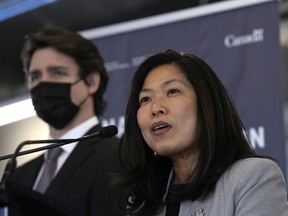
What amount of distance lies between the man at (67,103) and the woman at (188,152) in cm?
39

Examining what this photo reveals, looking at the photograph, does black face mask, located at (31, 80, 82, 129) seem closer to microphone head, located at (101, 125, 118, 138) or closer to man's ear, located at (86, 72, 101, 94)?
man's ear, located at (86, 72, 101, 94)

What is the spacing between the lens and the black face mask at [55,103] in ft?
8.73

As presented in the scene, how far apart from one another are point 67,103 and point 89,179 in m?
0.46

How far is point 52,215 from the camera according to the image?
1500 millimetres

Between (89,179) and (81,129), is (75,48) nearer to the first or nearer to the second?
(81,129)

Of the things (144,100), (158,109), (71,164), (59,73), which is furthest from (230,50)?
(158,109)

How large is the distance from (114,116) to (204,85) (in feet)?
5.15

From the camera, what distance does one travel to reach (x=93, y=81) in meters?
2.79

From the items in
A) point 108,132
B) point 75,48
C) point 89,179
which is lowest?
point 89,179

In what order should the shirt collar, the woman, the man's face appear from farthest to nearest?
the man's face → the shirt collar → the woman

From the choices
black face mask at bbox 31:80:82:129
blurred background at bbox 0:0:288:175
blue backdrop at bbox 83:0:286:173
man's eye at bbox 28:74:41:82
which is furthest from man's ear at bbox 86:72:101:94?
blurred background at bbox 0:0:288:175

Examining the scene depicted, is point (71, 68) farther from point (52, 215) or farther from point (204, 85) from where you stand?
point (52, 215)

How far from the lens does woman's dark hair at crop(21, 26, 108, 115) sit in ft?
9.01

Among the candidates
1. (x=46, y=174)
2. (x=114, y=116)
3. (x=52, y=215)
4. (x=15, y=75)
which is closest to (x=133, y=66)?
(x=114, y=116)
